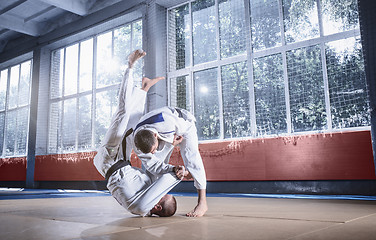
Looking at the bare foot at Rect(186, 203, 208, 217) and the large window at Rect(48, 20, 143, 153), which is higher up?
the large window at Rect(48, 20, 143, 153)

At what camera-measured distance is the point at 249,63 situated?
522cm

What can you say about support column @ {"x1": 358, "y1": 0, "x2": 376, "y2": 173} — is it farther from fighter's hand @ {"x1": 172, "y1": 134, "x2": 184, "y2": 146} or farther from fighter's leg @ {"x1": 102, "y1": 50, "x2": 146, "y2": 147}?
fighter's leg @ {"x1": 102, "y1": 50, "x2": 146, "y2": 147}

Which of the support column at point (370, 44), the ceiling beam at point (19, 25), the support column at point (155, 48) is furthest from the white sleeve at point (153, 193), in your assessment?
the ceiling beam at point (19, 25)

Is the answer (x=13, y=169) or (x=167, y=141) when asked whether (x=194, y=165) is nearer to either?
(x=167, y=141)

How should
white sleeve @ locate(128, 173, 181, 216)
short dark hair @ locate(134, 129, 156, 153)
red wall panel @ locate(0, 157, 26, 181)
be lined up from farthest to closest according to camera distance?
red wall panel @ locate(0, 157, 26, 181), white sleeve @ locate(128, 173, 181, 216), short dark hair @ locate(134, 129, 156, 153)

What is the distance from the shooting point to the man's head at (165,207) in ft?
7.00

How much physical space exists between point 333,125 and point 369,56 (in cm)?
99

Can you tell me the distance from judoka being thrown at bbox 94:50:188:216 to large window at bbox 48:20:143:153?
4.33 meters

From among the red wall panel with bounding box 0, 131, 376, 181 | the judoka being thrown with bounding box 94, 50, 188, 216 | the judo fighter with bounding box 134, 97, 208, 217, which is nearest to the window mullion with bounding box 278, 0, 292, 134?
the red wall panel with bounding box 0, 131, 376, 181

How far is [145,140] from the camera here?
1936mm

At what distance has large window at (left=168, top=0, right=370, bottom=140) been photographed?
4441 mm

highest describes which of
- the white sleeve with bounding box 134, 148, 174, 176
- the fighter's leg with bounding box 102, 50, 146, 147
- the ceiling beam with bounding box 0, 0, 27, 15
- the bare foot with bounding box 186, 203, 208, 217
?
the ceiling beam with bounding box 0, 0, 27, 15

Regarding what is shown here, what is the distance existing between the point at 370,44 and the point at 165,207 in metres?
3.34

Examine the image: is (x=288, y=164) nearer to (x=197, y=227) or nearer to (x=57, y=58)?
(x=197, y=227)
